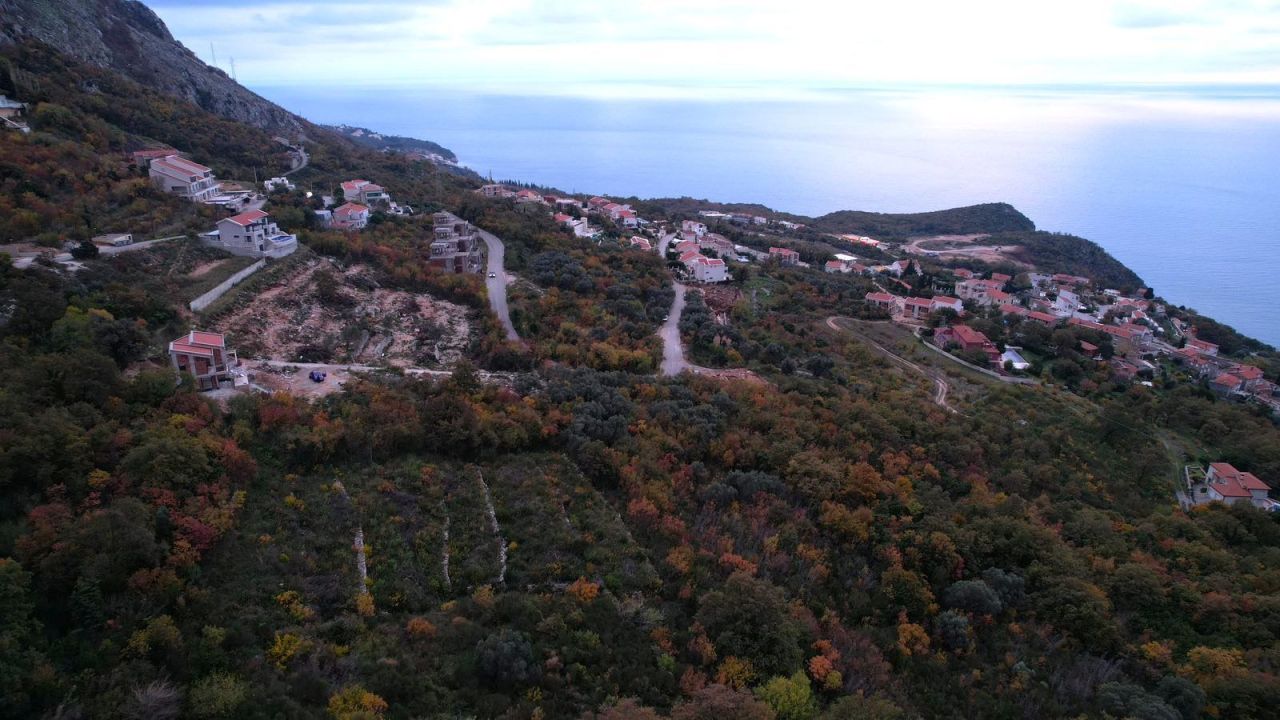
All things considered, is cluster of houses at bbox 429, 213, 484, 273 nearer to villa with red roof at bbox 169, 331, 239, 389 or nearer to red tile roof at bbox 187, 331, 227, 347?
red tile roof at bbox 187, 331, 227, 347

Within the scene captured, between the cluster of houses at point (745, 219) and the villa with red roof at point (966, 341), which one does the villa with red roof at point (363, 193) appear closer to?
the villa with red roof at point (966, 341)

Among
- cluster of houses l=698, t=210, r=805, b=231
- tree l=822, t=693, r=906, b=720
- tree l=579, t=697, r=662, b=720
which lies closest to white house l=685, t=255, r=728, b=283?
cluster of houses l=698, t=210, r=805, b=231

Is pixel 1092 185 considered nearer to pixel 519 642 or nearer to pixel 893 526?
pixel 893 526

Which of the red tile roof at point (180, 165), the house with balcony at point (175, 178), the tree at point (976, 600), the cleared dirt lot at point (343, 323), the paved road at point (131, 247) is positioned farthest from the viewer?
the red tile roof at point (180, 165)

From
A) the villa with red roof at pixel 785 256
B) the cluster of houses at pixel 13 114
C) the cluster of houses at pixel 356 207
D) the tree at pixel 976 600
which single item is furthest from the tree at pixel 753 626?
the villa with red roof at pixel 785 256

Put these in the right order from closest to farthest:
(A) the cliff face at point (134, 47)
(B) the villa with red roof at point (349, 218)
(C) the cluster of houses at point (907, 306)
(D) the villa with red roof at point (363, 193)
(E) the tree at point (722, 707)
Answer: (E) the tree at point (722, 707), (B) the villa with red roof at point (349, 218), (C) the cluster of houses at point (907, 306), (D) the villa with red roof at point (363, 193), (A) the cliff face at point (134, 47)

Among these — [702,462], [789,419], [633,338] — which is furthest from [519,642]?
[633,338]
